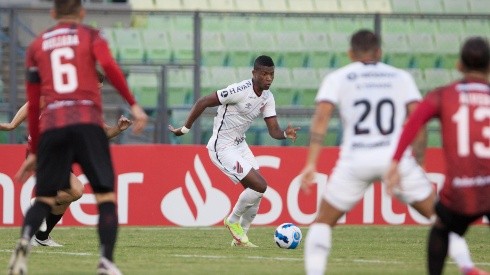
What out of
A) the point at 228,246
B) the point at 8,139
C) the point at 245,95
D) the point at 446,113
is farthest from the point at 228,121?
the point at 446,113

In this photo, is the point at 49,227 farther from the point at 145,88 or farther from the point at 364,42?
the point at 145,88

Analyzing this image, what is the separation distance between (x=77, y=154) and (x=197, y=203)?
9.52m

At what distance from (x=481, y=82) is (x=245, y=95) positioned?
6923mm

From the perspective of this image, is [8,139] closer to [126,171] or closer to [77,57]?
[126,171]

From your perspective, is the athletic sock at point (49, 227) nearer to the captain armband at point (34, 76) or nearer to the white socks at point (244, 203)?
the white socks at point (244, 203)

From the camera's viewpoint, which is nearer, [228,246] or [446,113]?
[446,113]

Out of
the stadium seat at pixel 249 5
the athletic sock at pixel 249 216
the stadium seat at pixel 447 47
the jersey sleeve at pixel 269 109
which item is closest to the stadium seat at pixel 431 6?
the stadium seat at pixel 447 47

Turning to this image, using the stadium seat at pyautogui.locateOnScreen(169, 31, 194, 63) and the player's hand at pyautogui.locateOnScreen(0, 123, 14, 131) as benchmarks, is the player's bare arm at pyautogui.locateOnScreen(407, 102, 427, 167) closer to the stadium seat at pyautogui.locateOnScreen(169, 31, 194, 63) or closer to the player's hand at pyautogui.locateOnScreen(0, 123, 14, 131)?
the player's hand at pyautogui.locateOnScreen(0, 123, 14, 131)

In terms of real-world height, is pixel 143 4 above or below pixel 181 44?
above

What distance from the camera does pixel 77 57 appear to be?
9344mm

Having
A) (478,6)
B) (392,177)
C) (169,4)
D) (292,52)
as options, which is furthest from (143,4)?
(392,177)

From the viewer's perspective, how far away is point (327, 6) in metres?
26.0

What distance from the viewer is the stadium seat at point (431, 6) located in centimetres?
2606

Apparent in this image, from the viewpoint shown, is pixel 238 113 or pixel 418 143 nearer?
pixel 418 143
